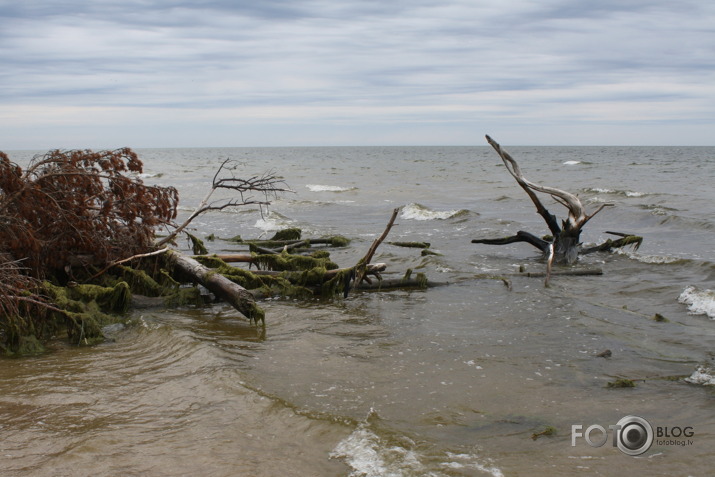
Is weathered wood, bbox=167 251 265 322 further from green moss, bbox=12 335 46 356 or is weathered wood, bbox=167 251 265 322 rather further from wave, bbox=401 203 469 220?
wave, bbox=401 203 469 220

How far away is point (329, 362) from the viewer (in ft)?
20.2

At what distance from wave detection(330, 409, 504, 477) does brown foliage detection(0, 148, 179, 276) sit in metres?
4.63

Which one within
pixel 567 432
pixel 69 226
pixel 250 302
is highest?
pixel 69 226

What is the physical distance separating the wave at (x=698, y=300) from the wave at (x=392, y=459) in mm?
5475

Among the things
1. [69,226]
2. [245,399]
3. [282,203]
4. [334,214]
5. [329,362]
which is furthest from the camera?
[282,203]

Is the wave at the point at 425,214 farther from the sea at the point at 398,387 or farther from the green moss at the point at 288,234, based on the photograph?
the sea at the point at 398,387

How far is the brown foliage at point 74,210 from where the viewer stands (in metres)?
7.13

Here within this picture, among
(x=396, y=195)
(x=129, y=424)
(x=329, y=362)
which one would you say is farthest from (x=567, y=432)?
(x=396, y=195)

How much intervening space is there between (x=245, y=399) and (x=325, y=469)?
131 centimetres

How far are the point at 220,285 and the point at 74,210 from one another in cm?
208

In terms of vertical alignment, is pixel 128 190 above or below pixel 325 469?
above

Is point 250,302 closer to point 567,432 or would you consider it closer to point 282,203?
point 567,432

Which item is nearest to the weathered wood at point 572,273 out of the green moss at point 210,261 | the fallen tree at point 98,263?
the fallen tree at point 98,263

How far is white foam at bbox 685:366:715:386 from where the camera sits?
5.63 m
